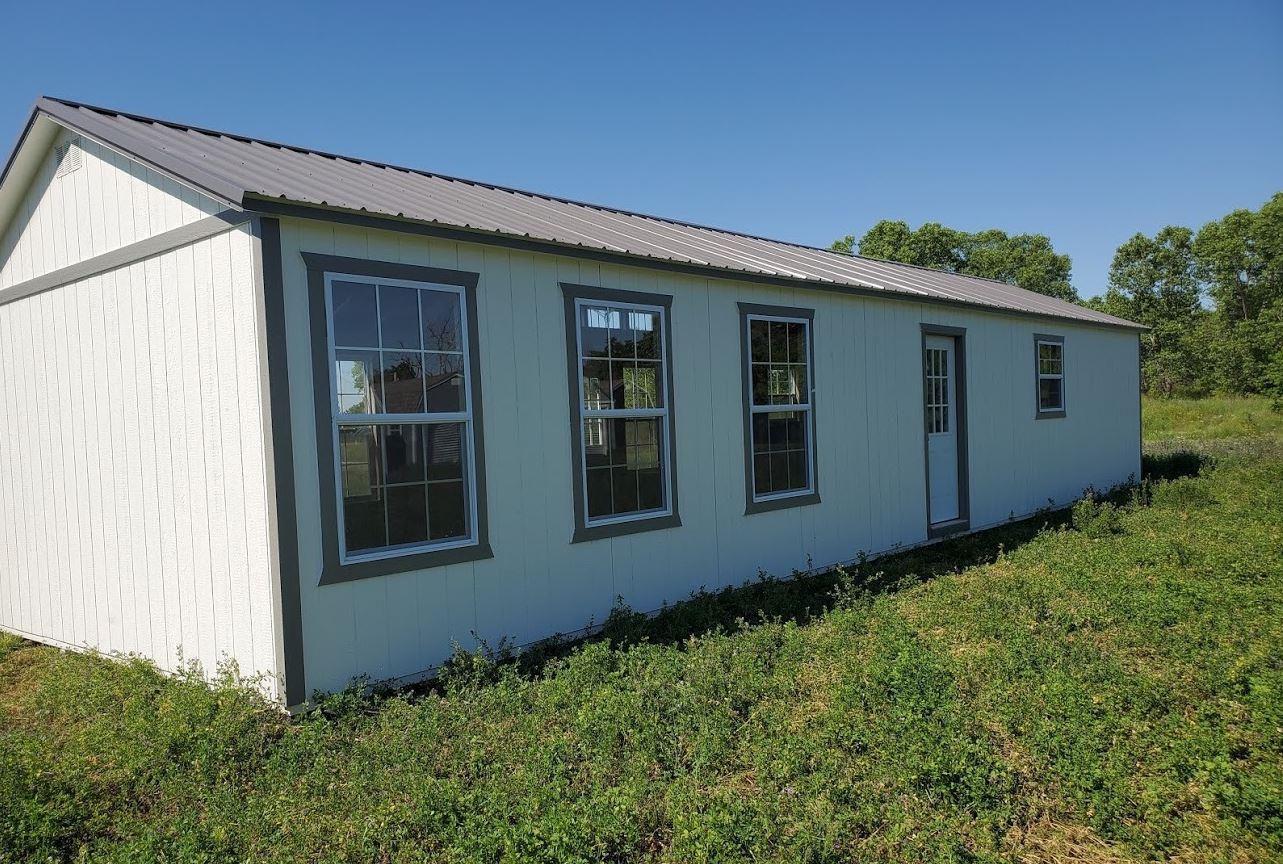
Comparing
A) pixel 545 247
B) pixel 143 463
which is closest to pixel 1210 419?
pixel 545 247

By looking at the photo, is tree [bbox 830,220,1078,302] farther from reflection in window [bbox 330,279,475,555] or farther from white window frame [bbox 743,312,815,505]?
reflection in window [bbox 330,279,475,555]

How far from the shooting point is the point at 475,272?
556cm

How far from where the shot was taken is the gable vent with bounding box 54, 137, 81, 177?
20.0 feet

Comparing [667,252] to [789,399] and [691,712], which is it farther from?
[691,712]

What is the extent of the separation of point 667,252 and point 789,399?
2015 mm

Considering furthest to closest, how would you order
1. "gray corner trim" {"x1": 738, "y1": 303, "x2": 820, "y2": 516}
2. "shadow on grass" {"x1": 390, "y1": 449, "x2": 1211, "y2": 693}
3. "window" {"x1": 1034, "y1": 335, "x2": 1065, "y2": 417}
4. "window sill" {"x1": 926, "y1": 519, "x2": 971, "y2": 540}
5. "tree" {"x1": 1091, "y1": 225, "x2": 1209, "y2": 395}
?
"tree" {"x1": 1091, "y1": 225, "x2": 1209, "y2": 395}, "window" {"x1": 1034, "y1": 335, "x2": 1065, "y2": 417}, "window sill" {"x1": 926, "y1": 519, "x2": 971, "y2": 540}, "gray corner trim" {"x1": 738, "y1": 303, "x2": 820, "y2": 516}, "shadow on grass" {"x1": 390, "y1": 449, "x2": 1211, "y2": 693}

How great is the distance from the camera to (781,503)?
7852 millimetres

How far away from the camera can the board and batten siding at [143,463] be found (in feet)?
15.8

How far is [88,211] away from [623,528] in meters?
4.54

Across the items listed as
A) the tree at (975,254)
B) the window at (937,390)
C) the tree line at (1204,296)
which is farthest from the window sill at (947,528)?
the tree at (975,254)

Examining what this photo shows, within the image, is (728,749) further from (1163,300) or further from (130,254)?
(1163,300)

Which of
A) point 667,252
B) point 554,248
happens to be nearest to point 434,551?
point 554,248

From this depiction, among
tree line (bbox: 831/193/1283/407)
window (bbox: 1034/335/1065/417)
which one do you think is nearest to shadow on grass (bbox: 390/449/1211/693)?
window (bbox: 1034/335/1065/417)

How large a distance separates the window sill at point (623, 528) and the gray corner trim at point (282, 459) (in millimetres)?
2067
